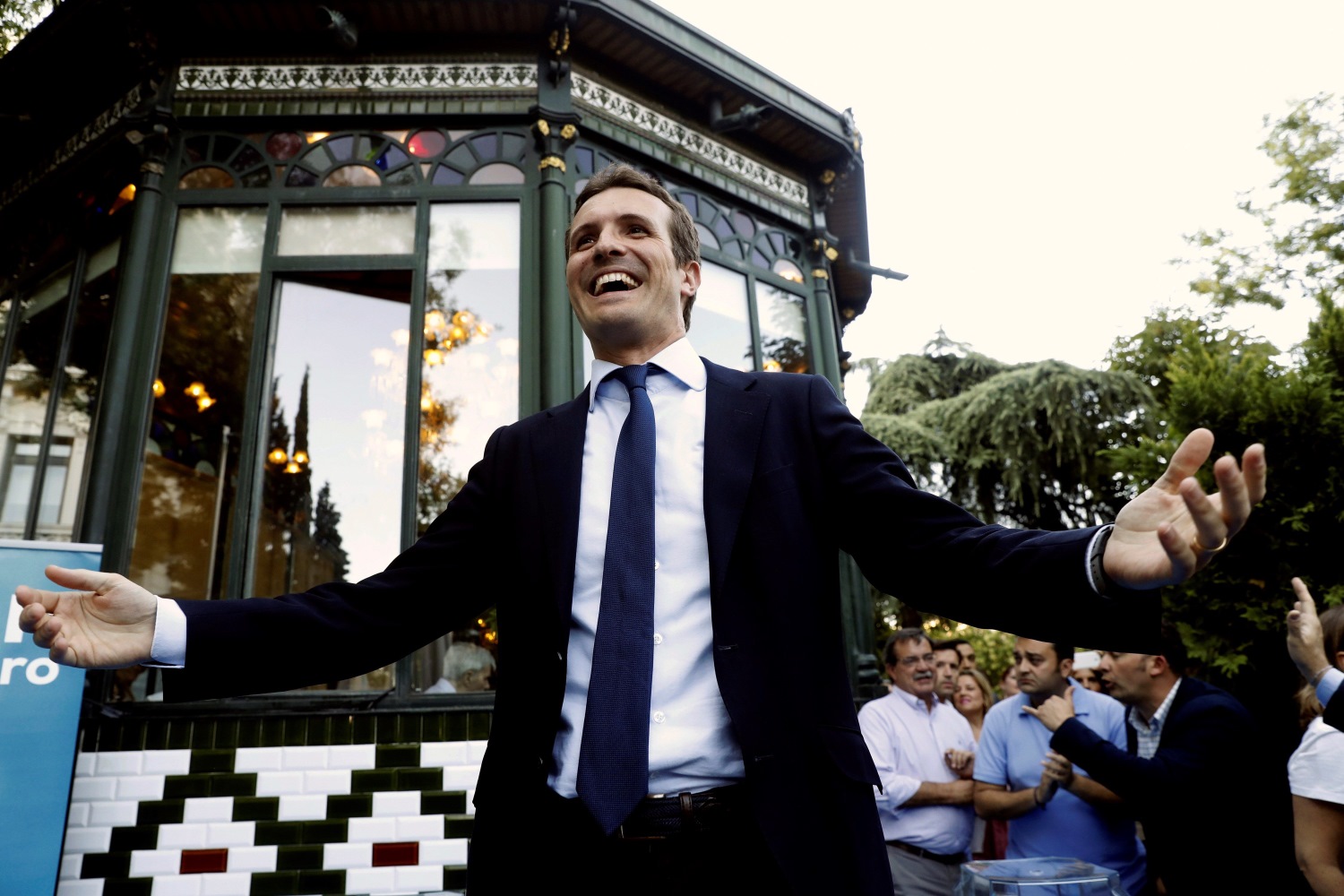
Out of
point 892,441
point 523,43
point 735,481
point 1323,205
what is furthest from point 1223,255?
point 735,481

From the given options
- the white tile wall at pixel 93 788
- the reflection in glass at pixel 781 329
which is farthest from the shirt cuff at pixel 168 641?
the reflection in glass at pixel 781 329

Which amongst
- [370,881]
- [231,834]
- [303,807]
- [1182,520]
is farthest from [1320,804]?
[231,834]

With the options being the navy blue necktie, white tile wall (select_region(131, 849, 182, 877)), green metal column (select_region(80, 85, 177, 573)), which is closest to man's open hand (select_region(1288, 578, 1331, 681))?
the navy blue necktie

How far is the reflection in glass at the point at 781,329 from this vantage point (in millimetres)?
7059

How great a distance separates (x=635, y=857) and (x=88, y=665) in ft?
3.27

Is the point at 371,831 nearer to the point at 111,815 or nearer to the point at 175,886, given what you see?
the point at 175,886

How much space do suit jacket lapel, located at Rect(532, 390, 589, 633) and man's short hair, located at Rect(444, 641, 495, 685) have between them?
147 inches

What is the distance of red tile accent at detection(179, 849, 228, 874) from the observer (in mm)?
4523

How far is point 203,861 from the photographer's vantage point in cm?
454

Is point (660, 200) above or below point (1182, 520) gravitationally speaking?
above

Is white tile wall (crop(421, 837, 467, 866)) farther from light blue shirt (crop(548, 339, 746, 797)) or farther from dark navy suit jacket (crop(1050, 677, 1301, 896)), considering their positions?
light blue shirt (crop(548, 339, 746, 797))

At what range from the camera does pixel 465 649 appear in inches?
210

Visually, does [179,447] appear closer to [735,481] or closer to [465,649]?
[465,649]

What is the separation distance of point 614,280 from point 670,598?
737 mm
